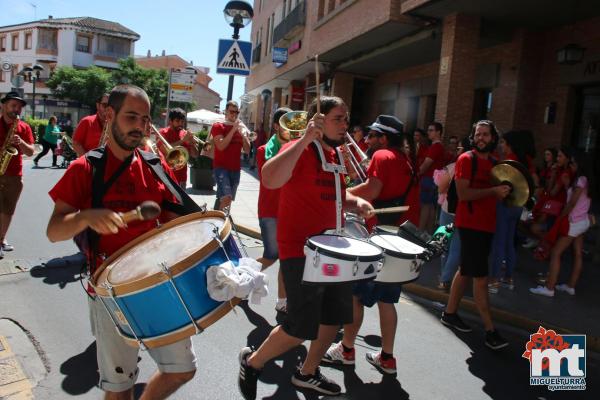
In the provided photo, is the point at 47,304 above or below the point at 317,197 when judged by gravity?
below

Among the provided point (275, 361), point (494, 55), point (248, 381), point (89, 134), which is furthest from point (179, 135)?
point (494, 55)

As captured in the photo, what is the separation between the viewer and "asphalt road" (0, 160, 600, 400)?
3.46m

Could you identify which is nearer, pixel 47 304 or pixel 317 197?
pixel 317 197

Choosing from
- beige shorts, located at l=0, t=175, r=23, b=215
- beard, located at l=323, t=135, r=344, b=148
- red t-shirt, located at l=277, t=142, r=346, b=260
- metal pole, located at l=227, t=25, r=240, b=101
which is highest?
metal pole, located at l=227, t=25, r=240, b=101

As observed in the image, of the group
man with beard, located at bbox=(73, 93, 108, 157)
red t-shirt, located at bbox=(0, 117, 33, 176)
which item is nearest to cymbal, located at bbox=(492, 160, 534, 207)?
man with beard, located at bbox=(73, 93, 108, 157)

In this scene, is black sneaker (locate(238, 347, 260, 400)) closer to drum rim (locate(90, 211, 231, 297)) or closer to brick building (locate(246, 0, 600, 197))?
drum rim (locate(90, 211, 231, 297))

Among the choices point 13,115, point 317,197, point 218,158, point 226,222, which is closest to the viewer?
point 226,222

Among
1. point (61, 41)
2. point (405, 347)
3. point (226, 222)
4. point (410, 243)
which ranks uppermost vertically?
point (61, 41)

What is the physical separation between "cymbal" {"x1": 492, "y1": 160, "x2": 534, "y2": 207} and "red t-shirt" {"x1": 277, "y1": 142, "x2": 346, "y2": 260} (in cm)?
193

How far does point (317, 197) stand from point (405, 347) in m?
2.01

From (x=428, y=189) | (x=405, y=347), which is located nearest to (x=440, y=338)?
→ (x=405, y=347)

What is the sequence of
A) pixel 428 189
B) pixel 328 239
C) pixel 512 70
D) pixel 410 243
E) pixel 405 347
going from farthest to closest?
pixel 512 70 < pixel 428 189 < pixel 405 347 < pixel 410 243 < pixel 328 239

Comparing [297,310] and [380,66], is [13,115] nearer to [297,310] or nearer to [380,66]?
[297,310]

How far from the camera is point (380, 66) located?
17.0m
